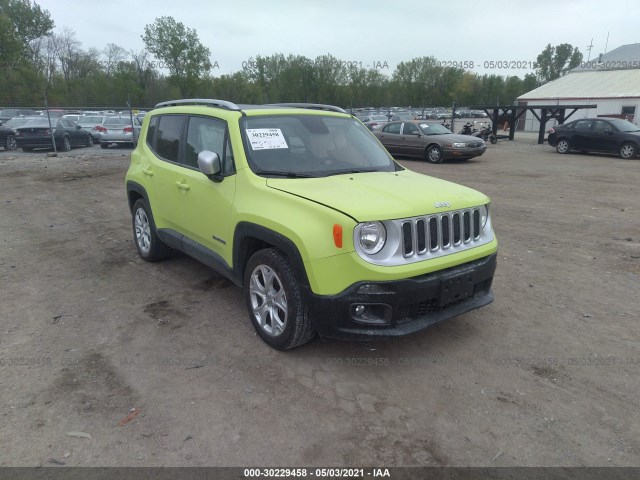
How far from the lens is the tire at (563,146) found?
19.8m

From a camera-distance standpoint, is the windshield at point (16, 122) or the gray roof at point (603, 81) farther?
the gray roof at point (603, 81)

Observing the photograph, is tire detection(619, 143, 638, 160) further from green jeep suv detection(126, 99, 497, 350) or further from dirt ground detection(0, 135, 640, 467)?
green jeep suv detection(126, 99, 497, 350)

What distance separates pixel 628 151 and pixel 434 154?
305 inches

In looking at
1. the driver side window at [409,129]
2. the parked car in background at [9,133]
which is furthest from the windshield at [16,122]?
the driver side window at [409,129]

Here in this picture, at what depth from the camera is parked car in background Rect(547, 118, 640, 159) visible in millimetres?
17578

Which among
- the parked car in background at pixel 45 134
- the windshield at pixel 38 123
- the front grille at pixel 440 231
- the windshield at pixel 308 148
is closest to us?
the front grille at pixel 440 231

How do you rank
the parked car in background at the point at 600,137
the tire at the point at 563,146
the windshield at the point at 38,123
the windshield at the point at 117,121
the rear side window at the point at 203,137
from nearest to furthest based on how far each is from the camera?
1. the rear side window at the point at 203,137
2. the parked car in background at the point at 600,137
3. the windshield at the point at 38,123
4. the tire at the point at 563,146
5. the windshield at the point at 117,121

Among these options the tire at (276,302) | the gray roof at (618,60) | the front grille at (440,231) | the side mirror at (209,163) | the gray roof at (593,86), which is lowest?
the tire at (276,302)

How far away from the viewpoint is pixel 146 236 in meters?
5.72

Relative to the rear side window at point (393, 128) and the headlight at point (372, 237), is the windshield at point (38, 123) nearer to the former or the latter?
the rear side window at point (393, 128)

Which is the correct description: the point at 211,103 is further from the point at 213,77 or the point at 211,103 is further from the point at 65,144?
the point at 213,77

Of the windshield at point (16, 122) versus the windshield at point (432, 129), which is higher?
the windshield at point (16, 122)

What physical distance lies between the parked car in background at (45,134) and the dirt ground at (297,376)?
14.3m

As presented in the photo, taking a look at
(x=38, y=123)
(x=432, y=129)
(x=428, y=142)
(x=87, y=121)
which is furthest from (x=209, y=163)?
(x=87, y=121)
